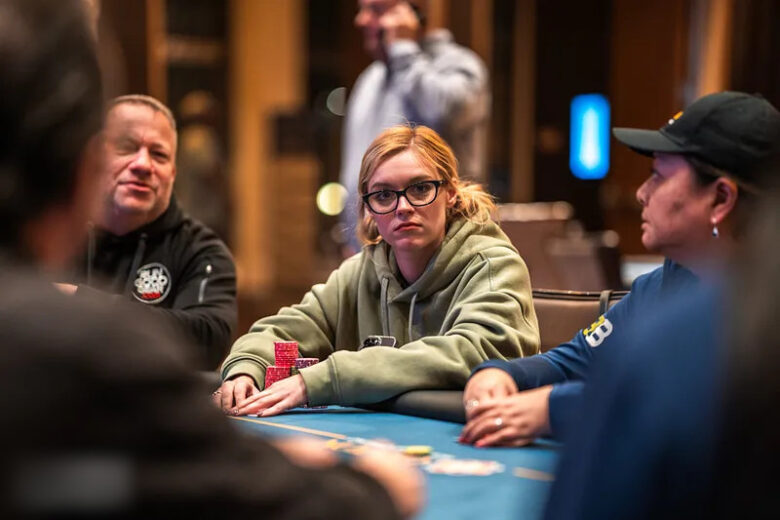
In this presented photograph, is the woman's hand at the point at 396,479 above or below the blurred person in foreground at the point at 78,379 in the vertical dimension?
below

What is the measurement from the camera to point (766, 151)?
6.72 feet

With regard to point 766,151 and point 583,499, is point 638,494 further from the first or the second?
point 766,151

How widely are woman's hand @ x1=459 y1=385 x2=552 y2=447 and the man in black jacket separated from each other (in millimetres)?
1403

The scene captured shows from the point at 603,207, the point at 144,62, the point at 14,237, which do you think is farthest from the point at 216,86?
the point at 14,237

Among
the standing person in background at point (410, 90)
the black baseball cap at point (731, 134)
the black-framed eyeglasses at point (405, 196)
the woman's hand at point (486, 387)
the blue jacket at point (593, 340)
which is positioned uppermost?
the standing person in background at point (410, 90)

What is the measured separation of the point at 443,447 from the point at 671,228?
73cm

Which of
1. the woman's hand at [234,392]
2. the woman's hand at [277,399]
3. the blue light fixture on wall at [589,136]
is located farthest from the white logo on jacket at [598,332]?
the blue light fixture on wall at [589,136]

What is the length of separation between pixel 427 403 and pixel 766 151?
2.94 ft

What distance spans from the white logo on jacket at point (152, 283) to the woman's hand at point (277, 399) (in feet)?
3.15

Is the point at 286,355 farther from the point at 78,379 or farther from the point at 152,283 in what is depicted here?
the point at 78,379

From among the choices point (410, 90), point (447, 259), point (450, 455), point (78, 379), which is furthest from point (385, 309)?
point (410, 90)

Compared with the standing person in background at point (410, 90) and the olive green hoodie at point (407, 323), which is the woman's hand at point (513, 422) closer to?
the olive green hoodie at point (407, 323)

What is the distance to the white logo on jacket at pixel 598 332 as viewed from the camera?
2.50 metres

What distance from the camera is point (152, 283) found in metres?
3.34
